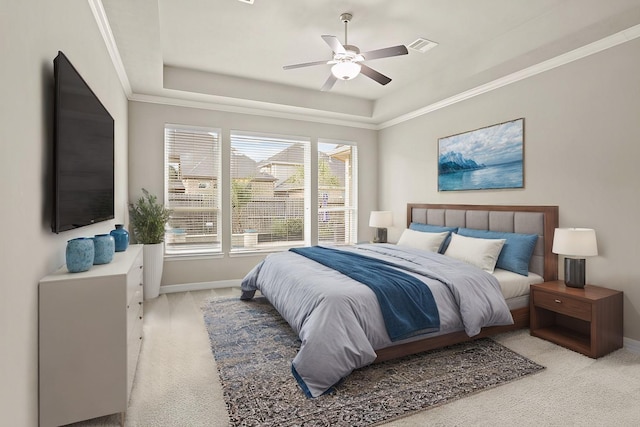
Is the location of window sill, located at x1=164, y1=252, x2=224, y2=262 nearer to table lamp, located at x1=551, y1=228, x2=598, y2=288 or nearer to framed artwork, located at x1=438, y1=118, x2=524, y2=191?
framed artwork, located at x1=438, y1=118, x2=524, y2=191

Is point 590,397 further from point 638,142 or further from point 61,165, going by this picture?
point 61,165

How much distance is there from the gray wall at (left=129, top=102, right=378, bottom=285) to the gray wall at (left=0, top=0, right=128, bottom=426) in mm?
2628

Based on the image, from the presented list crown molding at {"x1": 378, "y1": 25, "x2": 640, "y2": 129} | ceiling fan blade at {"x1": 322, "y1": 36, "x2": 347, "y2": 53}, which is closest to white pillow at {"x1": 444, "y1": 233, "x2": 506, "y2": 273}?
crown molding at {"x1": 378, "y1": 25, "x2": 640, "y2": 129}

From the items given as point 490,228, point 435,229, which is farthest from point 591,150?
point 435,229

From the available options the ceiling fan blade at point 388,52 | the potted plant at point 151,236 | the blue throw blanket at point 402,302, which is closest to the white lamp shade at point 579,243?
the blue throw blanket at point 402,302

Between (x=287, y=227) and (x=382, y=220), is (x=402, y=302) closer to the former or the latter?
(x=382, y=220)

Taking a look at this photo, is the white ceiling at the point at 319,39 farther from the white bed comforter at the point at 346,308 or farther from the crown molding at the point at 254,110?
the white bed comforter at the point at 346,308

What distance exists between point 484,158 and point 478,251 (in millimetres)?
1265

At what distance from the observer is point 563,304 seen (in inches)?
112

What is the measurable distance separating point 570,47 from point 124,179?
16.1 feet

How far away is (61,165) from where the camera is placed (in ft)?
5.65

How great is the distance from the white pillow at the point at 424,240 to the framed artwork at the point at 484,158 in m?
0.75

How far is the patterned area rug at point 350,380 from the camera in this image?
1949 millimetres

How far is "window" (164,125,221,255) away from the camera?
4680mm
